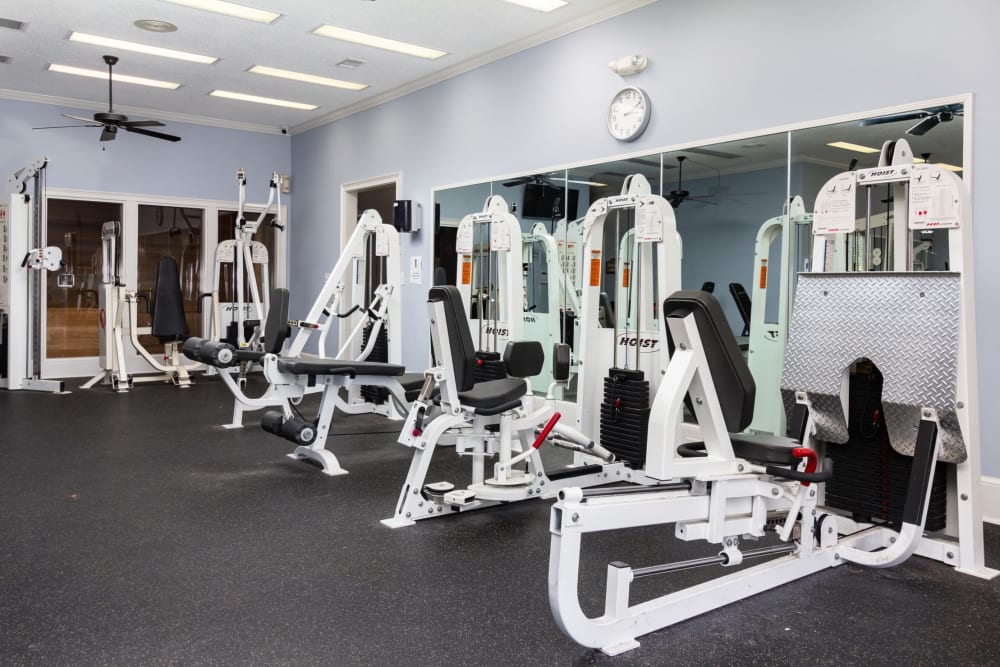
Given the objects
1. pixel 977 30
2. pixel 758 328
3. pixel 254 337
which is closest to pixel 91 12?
pixel 254 337

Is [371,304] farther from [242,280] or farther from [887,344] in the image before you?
[887,344]

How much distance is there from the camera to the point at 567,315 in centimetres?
566

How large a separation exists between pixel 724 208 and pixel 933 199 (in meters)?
1.70

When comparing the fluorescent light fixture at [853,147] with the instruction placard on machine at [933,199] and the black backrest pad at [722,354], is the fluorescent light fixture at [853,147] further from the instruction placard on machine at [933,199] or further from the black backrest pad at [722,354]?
the black backrest pad at [722,354]

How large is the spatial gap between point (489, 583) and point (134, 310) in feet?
21.5

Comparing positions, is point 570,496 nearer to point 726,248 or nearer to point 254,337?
point 726,248

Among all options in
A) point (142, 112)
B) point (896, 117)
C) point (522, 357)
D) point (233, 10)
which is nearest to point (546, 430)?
point (522, 357)

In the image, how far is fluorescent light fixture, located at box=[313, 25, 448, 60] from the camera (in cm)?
597

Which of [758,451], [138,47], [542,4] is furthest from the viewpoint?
[138,47]

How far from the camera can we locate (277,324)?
520 cm

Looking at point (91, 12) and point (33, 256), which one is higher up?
point (91, 12)

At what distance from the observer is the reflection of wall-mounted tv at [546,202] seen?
5559mm

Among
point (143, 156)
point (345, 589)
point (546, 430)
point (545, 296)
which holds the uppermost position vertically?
point (143, 156)

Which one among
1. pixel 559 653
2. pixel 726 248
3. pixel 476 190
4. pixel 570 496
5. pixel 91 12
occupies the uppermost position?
pixel 91 12
